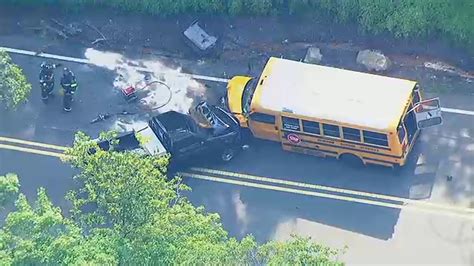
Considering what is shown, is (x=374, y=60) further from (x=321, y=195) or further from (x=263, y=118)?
(x=321, y=195)

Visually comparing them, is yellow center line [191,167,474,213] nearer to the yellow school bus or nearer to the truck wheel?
the truck wheel

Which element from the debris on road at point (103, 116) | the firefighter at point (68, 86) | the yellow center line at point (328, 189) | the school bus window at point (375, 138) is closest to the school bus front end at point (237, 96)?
the yellow center line at point (328, 189)

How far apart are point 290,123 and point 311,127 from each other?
0.60 metres

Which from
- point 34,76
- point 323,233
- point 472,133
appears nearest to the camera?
point 323,233

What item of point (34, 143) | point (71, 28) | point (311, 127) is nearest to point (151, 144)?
point (34, 143)

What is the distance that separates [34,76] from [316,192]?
967cm

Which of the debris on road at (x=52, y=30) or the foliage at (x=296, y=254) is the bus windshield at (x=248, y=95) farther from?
the foliage at (x=296, y=254)

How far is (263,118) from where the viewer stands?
2511 cm

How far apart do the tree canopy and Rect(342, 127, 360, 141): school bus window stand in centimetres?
554

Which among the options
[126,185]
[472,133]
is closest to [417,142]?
[472,133]

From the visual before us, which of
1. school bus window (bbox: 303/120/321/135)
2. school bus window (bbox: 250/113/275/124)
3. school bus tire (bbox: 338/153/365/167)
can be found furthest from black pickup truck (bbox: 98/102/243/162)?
school bus tire (bbox: 338/153/365/167)

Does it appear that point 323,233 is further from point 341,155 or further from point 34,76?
point 34,76

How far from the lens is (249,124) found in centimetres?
2558

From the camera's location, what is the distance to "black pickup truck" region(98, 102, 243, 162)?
81.7 feet
